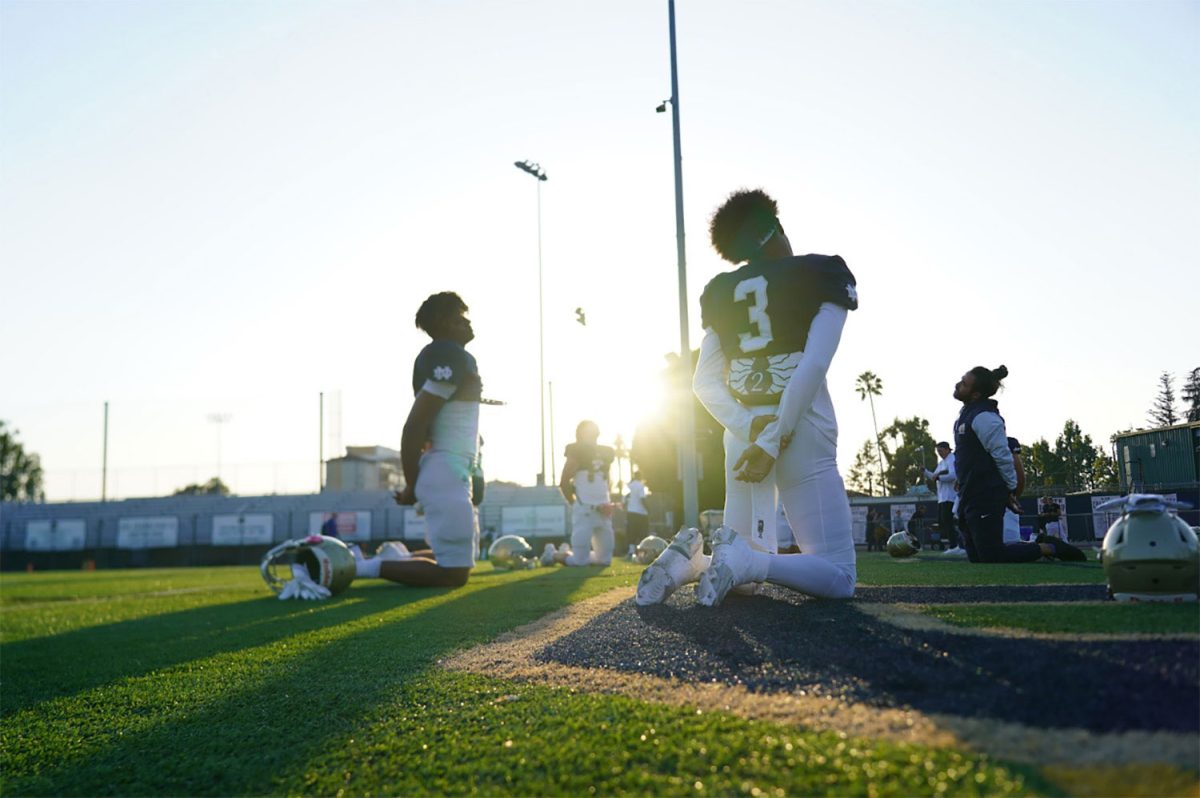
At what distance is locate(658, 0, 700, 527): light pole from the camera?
14.6 m

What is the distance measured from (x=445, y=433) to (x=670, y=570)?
3866mm

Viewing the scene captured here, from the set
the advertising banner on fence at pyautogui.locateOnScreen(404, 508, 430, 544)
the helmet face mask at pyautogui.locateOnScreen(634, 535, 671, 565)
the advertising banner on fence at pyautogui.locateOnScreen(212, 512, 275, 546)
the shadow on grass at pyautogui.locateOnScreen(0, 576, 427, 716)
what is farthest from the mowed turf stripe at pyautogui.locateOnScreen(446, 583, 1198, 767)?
the advertising banner on fence at pyautogui.locateOnScreen(212, 512, 275, 546)

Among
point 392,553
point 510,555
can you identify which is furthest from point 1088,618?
point 510,555

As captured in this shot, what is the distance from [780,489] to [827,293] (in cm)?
92

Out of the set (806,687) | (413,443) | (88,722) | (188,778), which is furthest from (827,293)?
(413,443)

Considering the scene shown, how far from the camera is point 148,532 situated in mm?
44094

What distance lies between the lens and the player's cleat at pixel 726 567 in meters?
3.34

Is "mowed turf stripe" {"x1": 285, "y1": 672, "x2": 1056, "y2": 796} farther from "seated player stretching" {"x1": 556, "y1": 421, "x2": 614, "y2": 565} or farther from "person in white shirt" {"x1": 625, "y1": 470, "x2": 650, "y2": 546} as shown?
"person in white shirt" {"x1": 625, "y1": 470, "x2": 650, "y2": 546}

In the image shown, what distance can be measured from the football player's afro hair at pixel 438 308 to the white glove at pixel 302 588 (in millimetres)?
2667

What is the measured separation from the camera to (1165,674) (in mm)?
1571

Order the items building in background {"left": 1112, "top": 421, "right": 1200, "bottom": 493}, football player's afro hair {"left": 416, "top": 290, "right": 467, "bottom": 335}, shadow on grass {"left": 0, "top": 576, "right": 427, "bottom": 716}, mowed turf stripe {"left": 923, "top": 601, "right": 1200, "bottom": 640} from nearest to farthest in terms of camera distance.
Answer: mowed turf stripe {"left": 923, "top": 601, "right": 1200, "bottom": 640} < shadow on grass {"left": 0, "top": 576, "right": 427, "bottom": 716} < building in background {"left": 1112, "top": 421, "right": 1200, "bottom": 493} < football player's afro hair {"left": 416, "top": 290, "right": 467, "bottom": 335}

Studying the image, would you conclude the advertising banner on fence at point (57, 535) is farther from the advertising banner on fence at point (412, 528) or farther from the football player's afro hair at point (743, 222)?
the football player's afro hair at point (743, 222)

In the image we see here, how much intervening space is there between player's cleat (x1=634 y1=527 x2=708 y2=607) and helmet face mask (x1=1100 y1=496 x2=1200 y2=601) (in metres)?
1.69

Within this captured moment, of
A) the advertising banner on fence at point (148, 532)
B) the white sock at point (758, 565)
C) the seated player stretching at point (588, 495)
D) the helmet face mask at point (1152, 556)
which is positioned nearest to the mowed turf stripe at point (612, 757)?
the white sock at point (758, 565)
